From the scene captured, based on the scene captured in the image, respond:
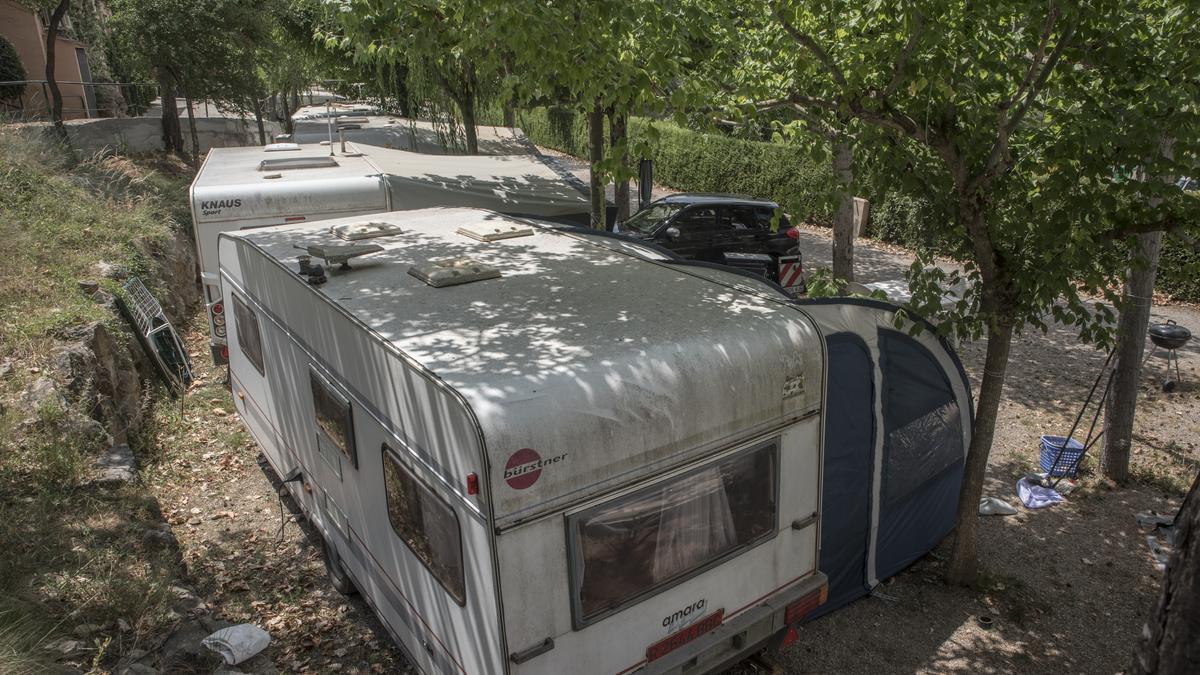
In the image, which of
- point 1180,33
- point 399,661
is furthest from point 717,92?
point 399,661

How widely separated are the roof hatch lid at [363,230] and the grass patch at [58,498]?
105 inches

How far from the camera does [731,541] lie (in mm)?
4254

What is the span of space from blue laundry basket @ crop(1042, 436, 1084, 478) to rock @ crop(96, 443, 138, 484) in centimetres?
812

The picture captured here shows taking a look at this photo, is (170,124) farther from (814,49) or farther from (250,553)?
(814,49)

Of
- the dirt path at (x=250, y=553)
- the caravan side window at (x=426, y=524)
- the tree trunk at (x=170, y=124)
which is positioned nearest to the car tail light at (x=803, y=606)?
the caravan side window at (x=426, y=524)

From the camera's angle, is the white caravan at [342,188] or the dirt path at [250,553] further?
the white caravan at [342,188]

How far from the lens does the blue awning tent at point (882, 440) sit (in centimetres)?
514

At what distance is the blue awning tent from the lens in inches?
203

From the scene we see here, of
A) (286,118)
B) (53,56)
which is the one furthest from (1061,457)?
(286,118)

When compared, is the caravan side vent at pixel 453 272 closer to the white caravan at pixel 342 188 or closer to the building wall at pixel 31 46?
the white caravan at pixel 342 188

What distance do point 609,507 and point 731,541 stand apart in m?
0.95

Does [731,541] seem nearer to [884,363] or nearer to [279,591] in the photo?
[884,363]

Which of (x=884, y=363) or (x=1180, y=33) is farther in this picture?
(x=884, y=363)

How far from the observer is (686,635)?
4.14 metres
